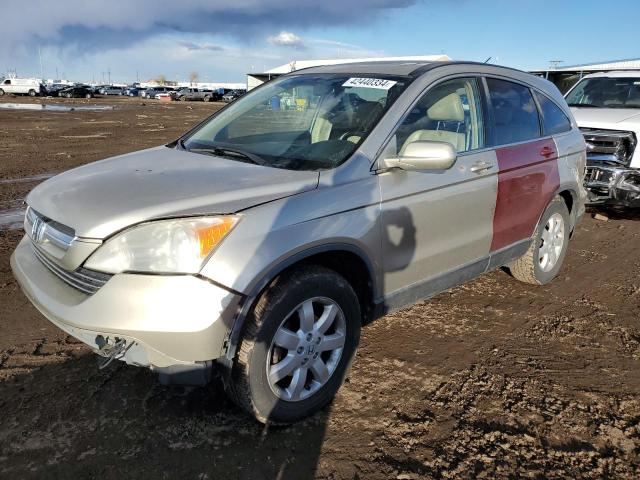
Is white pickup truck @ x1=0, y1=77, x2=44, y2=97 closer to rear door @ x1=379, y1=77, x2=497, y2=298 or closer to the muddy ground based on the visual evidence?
the muddy ground

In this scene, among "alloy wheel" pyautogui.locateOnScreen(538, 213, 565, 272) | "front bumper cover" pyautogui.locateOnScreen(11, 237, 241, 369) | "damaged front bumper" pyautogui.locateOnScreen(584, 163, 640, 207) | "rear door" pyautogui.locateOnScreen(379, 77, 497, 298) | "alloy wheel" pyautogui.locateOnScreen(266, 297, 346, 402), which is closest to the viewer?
"front bumper cover" pyautogui.locateOnScreen(11, 237, 241, 369)

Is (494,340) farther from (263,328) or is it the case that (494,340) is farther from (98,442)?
(98,442)

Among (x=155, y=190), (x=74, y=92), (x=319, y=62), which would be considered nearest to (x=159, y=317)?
(x=155, y=190)

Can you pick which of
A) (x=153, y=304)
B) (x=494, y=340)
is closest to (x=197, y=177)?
(x=153, y=304)

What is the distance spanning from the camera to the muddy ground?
8.34 feet

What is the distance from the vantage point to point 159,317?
2307 mm

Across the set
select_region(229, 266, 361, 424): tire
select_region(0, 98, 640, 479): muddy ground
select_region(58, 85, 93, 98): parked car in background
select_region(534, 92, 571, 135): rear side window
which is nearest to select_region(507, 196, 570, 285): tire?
select_region(0, 98, 640, 479): muddy ground

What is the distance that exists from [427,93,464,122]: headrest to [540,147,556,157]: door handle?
3.27ft

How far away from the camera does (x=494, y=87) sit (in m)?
4.01

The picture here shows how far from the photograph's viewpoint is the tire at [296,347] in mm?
2520

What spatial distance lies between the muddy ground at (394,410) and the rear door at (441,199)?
1.82 ft

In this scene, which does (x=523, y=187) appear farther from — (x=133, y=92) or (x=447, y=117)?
(x=133, y=92)

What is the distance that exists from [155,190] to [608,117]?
684cm

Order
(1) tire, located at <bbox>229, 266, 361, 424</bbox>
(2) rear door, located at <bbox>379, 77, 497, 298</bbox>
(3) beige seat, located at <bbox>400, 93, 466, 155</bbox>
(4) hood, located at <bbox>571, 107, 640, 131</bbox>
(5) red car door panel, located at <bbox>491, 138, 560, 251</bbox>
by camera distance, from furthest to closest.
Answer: (4) hood, located at <bbox>571, 107, 640, 131</bbox>, (5) red car door panel, located at <bbox>491, 138, 560, 251</bbox>, (3) beige seat, located at <bbox>400, 93, 466, 155</bbox>, (2) rear door, located at <bbox>379, 77, 497, 298</bbox>, (1) tire, located at <bbox>229, 266, 361, 424</bbox>
